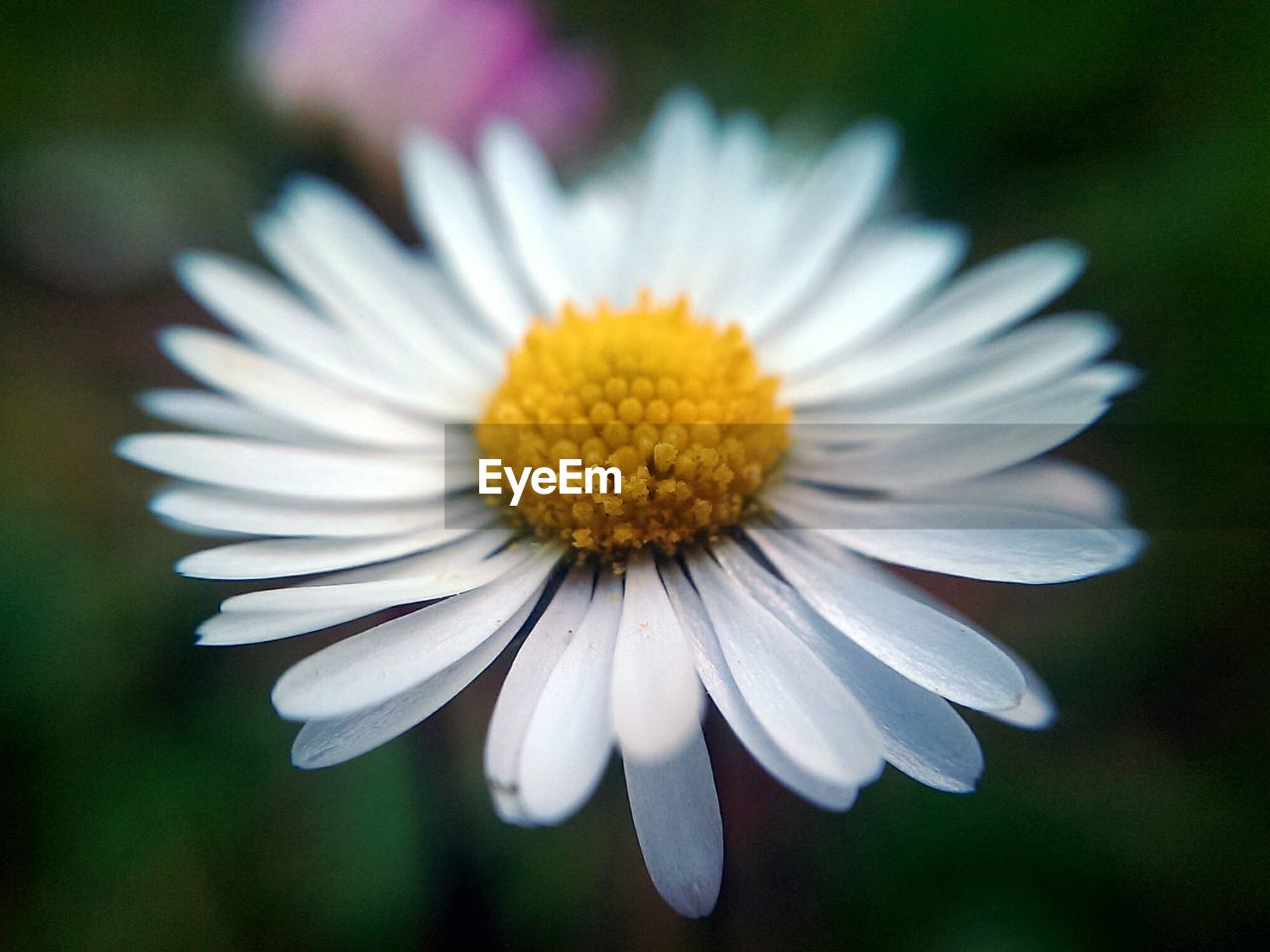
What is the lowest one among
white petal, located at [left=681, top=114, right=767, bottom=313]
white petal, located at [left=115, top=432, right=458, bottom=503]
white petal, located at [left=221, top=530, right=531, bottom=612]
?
white petal, located at [left=221, top=530, right=531, bottom=612]

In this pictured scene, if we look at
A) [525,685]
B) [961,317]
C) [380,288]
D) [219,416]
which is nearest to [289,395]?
[219,416]

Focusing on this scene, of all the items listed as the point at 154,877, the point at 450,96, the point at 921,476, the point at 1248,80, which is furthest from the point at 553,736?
the point at 1248,80

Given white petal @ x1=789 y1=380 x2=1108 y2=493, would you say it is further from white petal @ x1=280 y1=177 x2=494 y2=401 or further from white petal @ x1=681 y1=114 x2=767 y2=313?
white petal @ x1=280 y1=177 x2=494 y2=401

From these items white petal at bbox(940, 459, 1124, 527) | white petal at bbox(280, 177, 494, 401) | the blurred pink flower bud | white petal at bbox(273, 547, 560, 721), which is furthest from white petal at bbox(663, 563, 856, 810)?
the blurred pink flower bud

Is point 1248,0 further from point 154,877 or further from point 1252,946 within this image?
point 154,877

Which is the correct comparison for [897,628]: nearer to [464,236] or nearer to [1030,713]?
[1030,713]

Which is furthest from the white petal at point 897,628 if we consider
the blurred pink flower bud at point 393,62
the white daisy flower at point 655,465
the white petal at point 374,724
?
the blurred pink flower bud at point 393,62
